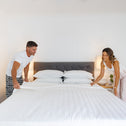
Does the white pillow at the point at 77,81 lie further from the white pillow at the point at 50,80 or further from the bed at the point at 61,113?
the bed at the point at 61,113

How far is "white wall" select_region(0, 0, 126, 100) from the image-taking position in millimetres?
3033

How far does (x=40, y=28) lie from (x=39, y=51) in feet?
1.89

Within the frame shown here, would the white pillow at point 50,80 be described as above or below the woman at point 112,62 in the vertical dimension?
below

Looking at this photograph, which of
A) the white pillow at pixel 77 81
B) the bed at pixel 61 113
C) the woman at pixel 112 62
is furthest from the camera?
the white pillow at pixel 77 81

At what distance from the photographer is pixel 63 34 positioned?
10.1ft

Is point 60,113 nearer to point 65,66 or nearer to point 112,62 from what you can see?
point 112,62

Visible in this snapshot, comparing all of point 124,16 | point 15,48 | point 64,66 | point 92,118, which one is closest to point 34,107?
point 92,118

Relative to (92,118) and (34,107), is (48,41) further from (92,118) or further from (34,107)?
(92,118)

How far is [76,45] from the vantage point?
3061mm

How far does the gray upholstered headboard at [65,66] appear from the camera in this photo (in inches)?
117

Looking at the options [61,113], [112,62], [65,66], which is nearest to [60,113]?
[61,113]

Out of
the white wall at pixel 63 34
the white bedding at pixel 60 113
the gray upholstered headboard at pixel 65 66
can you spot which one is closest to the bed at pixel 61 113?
the white bedding at pixel 60 113

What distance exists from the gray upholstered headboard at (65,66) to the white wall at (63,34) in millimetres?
143

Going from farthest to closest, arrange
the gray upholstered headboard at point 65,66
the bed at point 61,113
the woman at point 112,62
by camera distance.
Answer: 1. the gray upholstered headboard at point 65,66
2. the woman at point 112,62
3. the bed at point 61,113
